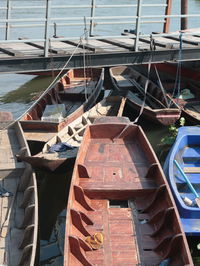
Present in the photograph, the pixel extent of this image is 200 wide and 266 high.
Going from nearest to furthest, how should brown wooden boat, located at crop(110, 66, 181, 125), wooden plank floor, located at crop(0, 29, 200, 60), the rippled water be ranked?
wooden plank floor, located at crop(0, 29, 200, 60) → brown wooden boat, located at crop(110, 66, 181, 125) → the rippled water

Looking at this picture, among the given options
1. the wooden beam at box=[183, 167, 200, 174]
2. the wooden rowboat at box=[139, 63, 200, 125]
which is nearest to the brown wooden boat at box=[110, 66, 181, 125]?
the wooden rowboat at box=[139, 63, 200, 125]

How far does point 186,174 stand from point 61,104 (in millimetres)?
5997

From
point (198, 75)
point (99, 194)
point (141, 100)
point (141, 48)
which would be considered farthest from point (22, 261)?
point (198, 75)

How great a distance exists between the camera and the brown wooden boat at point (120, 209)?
714 cm

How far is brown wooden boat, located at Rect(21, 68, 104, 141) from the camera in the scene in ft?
40.4

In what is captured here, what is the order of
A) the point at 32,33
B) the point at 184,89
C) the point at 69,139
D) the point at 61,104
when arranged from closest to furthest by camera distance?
the point at 69,139 → the point at 61,104 → the point at 184,89 → the point at 32,33

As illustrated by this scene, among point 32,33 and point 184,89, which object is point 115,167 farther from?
point 32,33

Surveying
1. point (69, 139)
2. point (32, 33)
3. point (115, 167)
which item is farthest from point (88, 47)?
point (32, 33)

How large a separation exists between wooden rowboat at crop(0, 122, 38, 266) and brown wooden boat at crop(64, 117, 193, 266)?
796 millimetres

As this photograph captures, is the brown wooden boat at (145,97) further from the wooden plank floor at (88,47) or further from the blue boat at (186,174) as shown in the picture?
the wooden plank floor at (88,47)

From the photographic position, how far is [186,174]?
1038 cm

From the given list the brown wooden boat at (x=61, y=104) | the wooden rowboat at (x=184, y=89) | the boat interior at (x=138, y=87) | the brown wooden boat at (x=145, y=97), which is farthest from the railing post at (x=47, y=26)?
the wooden rowboat at (x=184, y=89)

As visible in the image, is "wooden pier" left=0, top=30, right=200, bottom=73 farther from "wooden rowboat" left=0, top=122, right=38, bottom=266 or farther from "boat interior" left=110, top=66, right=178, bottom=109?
"boat interior" left=110, top=66, right=178, bottom=109

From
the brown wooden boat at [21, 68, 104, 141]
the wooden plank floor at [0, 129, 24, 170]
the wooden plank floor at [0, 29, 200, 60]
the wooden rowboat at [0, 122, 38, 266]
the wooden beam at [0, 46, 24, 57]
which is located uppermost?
the wooden plank floor at [0, 29, 200, 60]
